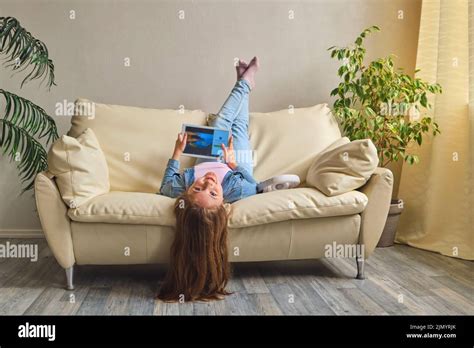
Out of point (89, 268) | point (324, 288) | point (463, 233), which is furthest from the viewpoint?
point (463, 233)

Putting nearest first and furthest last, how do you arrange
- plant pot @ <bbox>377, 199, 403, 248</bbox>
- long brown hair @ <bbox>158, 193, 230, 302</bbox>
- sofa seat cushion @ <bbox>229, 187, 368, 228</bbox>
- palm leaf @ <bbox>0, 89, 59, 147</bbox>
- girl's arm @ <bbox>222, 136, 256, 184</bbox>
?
1. long brown hair @ <bbox>158, 193, 230, 302</bbox>
2. sofa seat cushion @ <bbox>229, 187, 368, 228</bbox>
3. girl's arm @ <bbox>222, 136, 256, 184</bbox>
4. palm leaf @ <bbox>0, 89, 59, 147</bbox>
5. plant pot @ <bbox>377, 199, 403, 248</bbox>

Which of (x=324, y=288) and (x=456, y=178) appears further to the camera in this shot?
(x=456, y=178)

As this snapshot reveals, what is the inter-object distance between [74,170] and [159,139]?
71 cm

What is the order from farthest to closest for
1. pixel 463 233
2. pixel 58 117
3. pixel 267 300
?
pixel 58 117, pixel 463 233, pixel 267 300

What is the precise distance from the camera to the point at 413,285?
10.7ft

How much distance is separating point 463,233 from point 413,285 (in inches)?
30.1

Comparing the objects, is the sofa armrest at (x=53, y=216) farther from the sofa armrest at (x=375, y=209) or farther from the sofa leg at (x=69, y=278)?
the sofa armrest at (x=375, y=209)

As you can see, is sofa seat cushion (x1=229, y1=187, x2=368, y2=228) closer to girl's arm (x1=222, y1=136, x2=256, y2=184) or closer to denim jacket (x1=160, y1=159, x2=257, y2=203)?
denim jacket (x1=160, y1=159, x2=257, y2=203)

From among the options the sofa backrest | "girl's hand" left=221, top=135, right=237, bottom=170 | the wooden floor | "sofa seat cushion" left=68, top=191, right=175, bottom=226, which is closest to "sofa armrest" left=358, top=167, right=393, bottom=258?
the wooden floor

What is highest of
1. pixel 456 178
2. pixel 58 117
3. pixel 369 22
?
pixel 369 22

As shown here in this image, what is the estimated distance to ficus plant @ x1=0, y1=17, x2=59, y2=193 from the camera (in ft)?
12.4

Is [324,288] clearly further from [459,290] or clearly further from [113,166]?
[113,166]

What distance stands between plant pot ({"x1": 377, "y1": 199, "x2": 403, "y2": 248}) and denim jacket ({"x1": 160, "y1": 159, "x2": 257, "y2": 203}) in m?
1.08
